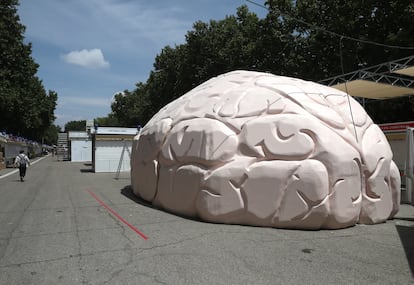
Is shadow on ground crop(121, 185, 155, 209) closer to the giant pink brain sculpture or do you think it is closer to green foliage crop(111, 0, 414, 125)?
the giant pink brain sculpture

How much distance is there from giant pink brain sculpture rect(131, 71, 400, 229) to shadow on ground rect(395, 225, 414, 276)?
54 centimetres

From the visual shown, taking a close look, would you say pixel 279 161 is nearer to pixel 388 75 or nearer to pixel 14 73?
pixel 388 75

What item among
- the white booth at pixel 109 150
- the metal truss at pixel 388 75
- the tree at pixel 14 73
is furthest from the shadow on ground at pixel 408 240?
the tree at pixel 14 73

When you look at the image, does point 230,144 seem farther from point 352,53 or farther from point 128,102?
point 128,102

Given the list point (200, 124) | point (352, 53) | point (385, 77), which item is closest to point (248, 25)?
point (352, 53)

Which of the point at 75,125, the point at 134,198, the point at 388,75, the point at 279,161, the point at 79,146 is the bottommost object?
the point at 134,198

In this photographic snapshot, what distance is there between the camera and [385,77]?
49.2ft

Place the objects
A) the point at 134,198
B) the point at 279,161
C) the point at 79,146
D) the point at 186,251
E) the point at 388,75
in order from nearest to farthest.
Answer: the point at 186,251, the point at 279,161, the point at 134,198, the point at 388,75, the point at 79,146

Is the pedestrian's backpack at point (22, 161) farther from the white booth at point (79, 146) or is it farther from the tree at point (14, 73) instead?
the white booth at point (79, 146)

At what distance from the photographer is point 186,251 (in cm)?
614

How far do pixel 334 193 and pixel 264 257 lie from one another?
2492mm

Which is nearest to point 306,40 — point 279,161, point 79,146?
point 279,161

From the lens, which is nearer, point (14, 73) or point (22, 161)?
point (22, 161)

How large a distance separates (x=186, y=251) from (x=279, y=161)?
9.04 ft
